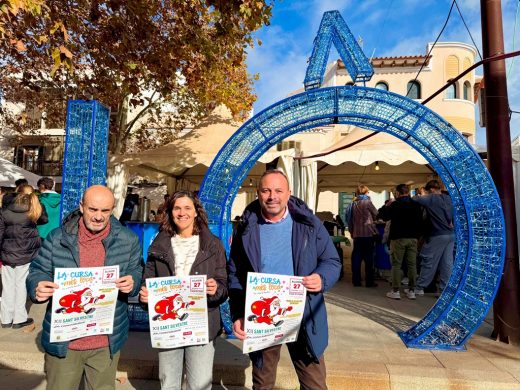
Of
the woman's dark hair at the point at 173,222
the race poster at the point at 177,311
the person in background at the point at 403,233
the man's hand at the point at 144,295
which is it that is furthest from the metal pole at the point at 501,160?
the man's hand at the point at 144,295

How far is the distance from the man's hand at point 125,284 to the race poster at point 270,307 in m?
0.75

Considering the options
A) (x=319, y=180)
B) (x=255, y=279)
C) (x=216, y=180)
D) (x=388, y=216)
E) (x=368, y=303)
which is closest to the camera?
(x=255, y=279)

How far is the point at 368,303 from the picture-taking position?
19.1 ft

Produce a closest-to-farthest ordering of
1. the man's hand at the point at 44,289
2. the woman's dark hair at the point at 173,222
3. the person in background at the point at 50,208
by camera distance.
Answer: the man's hand at the point at 44,289
the woman's dark hair at the point at 173,222
the person in background at the point at 50,208

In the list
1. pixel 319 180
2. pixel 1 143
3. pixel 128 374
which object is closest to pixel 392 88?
pixel 319 180

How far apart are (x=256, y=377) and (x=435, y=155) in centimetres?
297

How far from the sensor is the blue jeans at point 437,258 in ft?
19.5

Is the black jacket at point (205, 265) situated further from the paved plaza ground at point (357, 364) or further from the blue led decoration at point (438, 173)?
the blue led decoration at point (438, 173)

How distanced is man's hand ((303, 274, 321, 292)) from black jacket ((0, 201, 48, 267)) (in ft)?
13.4

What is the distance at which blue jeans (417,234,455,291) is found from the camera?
5.94 metres

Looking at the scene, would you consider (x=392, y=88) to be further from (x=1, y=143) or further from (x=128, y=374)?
(x=1, y=143)

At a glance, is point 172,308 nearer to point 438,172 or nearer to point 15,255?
point 438,172

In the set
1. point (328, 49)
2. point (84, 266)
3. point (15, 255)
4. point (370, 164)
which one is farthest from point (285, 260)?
point (370, 164)

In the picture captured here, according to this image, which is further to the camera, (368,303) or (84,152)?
(368,303)
